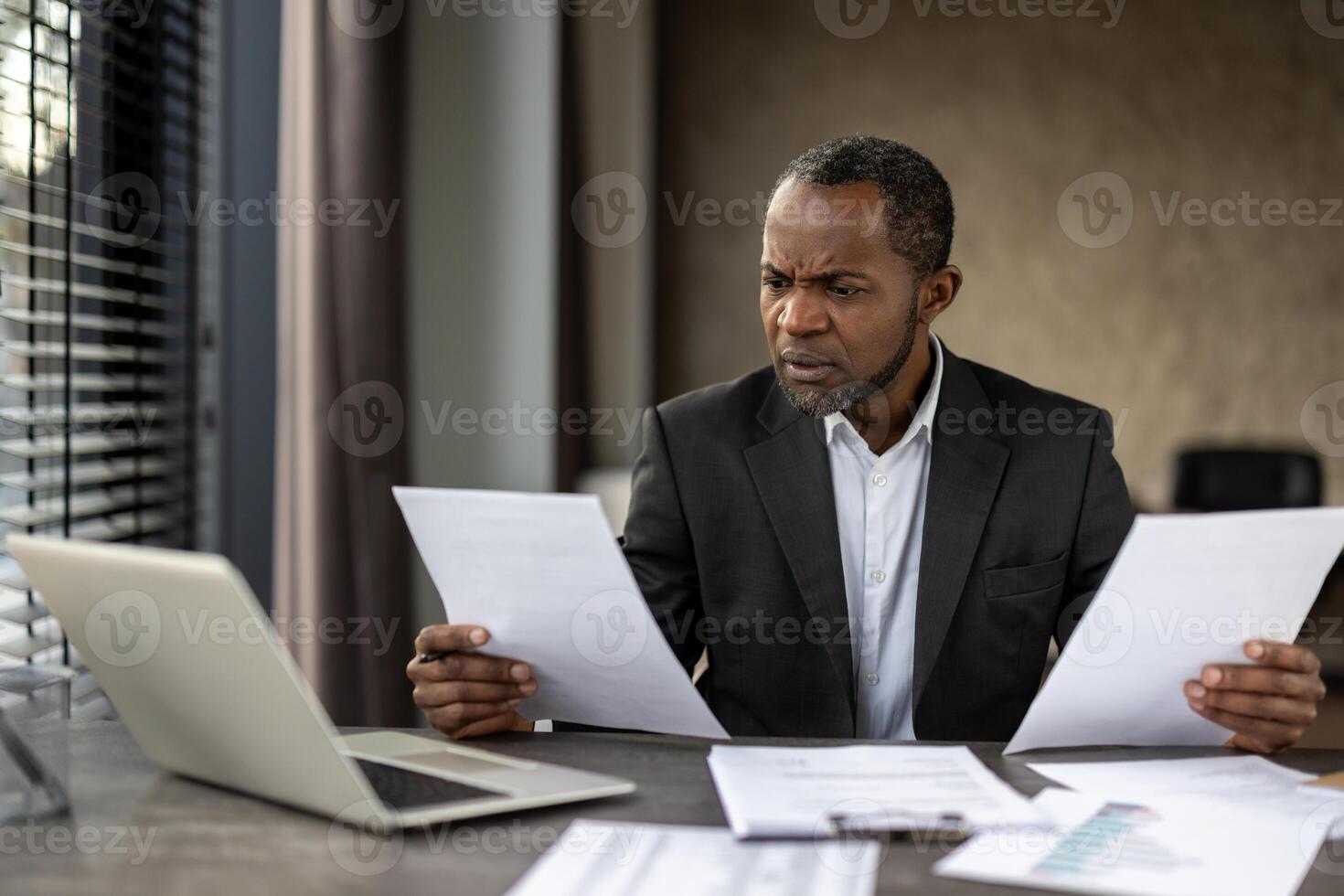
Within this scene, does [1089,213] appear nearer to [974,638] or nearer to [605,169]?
[605,169]

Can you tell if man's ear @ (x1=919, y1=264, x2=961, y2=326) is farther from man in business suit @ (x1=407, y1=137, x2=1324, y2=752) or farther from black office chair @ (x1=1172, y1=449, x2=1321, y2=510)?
black office chair @ (x1=1172, y1=449, x2=1321, y2=510)

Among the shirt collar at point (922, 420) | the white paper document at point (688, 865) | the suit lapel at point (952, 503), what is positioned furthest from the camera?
the shirt collar at point (922, 420)

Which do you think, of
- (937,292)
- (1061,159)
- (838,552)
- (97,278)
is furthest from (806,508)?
(1061,159)

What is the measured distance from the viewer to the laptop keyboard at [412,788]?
899 mm

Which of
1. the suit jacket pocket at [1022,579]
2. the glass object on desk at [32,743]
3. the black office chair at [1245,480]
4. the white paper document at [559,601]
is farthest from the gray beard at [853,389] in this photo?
the black office chair at [1245,480]

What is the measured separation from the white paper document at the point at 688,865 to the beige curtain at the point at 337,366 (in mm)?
1518

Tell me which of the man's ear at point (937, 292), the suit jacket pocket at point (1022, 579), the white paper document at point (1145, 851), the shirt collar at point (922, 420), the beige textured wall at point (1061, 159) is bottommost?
the white paper document at point (1145, 851)

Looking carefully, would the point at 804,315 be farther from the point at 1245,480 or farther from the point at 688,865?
the point at 1245,480

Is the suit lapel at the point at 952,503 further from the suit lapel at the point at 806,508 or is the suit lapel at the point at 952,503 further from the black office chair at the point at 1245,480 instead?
the black office chair at the point at 1245,480

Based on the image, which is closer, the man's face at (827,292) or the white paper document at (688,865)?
the white paper document at (688,865)

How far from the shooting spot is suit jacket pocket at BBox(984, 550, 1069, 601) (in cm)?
149

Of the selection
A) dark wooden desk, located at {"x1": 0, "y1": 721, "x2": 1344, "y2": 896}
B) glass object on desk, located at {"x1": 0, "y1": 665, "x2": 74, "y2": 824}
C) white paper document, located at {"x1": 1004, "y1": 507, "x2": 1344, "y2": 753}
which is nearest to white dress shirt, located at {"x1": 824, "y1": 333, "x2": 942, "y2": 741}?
white paper document, located at {"x1": 1004, "y1": 507, "x2": 1344, "y2": 753}

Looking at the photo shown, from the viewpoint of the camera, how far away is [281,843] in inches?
32.6

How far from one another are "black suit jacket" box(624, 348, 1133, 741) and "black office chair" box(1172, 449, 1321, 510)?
2.72m
